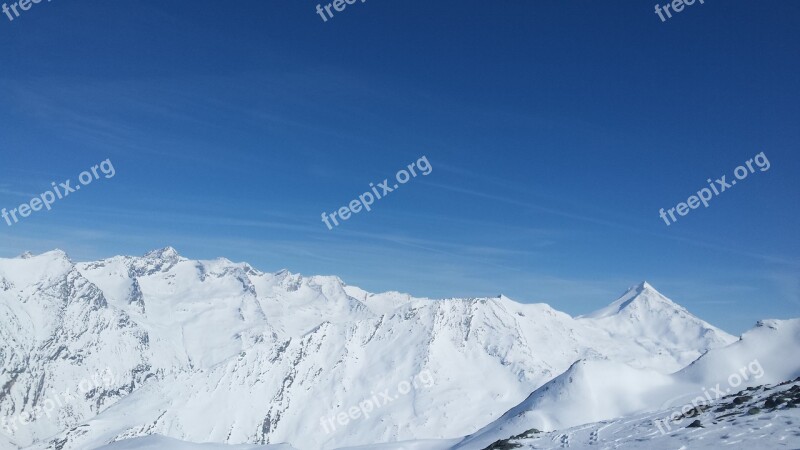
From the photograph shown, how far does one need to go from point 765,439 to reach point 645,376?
9520 centimetres

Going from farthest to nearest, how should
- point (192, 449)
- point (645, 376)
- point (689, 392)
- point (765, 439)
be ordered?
point (645, 376)
point (689, 392)
point (192, 449)
point (765, 439)

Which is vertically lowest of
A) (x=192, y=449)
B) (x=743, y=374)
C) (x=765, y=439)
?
(x=743, y=374)

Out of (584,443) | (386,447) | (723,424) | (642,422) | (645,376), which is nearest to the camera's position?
(723,424)

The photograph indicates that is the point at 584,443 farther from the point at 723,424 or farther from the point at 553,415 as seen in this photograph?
the point at 553,415

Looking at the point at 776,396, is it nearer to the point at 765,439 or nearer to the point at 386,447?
the point at 765,439

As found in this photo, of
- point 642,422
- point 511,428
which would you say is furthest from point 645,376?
point 642,422

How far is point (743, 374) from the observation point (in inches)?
4122

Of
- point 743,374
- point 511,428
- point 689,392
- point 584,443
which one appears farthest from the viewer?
point 743,374

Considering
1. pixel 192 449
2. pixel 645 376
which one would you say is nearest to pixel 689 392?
pixel 645 376

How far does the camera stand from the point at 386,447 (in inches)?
2199

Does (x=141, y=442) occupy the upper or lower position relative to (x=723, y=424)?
upper

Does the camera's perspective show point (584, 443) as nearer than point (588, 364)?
Yes

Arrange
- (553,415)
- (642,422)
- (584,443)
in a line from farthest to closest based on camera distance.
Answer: (553,415) → (642,422) → (584,443)

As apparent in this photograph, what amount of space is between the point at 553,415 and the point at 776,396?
194 feet
